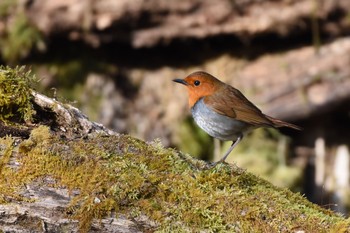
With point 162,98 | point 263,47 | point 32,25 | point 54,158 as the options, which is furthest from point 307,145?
point 54,158

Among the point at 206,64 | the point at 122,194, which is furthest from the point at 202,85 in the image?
the point at 206,64

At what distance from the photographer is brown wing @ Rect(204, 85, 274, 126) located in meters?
4.73

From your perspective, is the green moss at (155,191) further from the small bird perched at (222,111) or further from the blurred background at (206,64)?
the blurred background at (206,64)

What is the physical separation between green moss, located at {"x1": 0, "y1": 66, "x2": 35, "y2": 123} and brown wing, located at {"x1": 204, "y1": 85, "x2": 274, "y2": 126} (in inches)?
66.2

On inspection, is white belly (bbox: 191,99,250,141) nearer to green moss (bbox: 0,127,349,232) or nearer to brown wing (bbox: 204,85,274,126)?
brown wing (bbox: 204,85,274,126)

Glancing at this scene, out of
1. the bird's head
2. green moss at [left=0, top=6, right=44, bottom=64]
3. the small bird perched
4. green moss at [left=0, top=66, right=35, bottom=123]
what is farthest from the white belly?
green moss at [left=0, top=6, right=44, bottom=64]

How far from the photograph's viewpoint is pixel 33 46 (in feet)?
27.9

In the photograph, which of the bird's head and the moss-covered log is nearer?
the moss-covered log

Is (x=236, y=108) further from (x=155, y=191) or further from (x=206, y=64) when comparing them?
(x=206, y=64)

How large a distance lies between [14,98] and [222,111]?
177 cm

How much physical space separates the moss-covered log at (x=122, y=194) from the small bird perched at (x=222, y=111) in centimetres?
129

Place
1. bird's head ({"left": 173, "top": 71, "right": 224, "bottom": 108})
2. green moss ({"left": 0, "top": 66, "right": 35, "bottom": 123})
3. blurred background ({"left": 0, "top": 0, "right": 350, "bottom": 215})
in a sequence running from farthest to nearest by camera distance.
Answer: blurred background ({"left": 0, "top": 0, "right": 350, "bottom": 215}), bird's head ({"left": 173, "top": 71, "right": 224, "bottom": 108}), green moss ({"left": 0, "top": 66, "right": 35, "bottom": 123})

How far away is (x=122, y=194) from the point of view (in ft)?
9.92

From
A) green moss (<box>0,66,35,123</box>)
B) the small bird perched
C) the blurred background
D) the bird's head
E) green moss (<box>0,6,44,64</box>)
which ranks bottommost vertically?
green moss (<box>0,66,35,123</box>)
